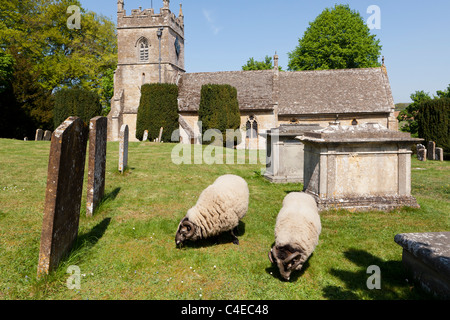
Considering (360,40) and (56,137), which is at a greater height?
(360,40)

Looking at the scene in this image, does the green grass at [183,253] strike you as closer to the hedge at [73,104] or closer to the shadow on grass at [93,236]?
the shadow on grass at [93,236]

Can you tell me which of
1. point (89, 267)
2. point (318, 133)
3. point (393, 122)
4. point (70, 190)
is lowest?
point (89, 267)

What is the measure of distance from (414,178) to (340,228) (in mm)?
8955

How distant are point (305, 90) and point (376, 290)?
27.6 m

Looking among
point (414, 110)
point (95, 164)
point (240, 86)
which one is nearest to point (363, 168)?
point (95, 164)

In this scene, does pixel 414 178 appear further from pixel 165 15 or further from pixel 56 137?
pixel 165 15

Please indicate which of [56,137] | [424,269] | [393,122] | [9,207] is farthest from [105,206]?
[393,122]

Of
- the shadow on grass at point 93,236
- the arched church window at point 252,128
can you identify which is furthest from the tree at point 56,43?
the shadow on grass at point 93,236

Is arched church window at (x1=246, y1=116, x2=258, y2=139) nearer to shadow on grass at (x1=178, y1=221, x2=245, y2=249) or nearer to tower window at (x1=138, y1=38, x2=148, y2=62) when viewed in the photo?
tower window at (x1=138, y1=38, x2=148, y2=62)

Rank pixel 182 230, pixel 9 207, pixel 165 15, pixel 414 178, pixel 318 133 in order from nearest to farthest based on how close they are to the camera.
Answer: pixel 182 230
pixel 9 207
pixel 318 133
pixel 414 178
pixel 165 15

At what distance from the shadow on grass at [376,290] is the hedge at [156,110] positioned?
24.2 m

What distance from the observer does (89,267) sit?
4.62 meters

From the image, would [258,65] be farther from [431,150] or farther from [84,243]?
[84,243]

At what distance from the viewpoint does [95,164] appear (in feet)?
22.8
